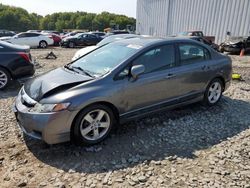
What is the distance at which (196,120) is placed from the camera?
480 cm

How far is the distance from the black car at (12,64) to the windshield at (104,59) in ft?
9.05

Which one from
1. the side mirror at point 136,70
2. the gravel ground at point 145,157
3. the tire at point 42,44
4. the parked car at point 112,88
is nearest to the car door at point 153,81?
the parked car at point 112,88

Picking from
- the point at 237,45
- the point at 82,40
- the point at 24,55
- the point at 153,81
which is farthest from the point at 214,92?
the point at 82,40

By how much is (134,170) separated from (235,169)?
1292mm

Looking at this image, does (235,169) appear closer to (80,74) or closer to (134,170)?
(134,170)

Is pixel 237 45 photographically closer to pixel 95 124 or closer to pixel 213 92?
pixel 213 92

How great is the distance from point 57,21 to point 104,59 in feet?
390

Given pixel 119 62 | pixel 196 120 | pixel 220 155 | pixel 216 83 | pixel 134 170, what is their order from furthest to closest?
pixel 216 83
pixel 196 120
pixel 119 62
pixel 220 155
pixel 134 170

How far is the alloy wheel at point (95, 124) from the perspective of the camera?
3.69m

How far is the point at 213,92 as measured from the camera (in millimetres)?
5473

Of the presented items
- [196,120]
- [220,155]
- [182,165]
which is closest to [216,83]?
[196,120]

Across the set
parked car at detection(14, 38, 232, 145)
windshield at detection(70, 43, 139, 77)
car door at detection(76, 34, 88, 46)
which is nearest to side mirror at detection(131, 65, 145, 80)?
parked car at detection(14, 38, 232, 145)

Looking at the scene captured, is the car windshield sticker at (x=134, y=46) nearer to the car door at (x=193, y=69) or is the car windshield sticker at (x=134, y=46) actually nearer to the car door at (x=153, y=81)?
the car door at (x=153, y=81)

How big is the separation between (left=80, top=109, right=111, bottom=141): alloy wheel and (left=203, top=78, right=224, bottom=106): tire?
A: 2401 mm
